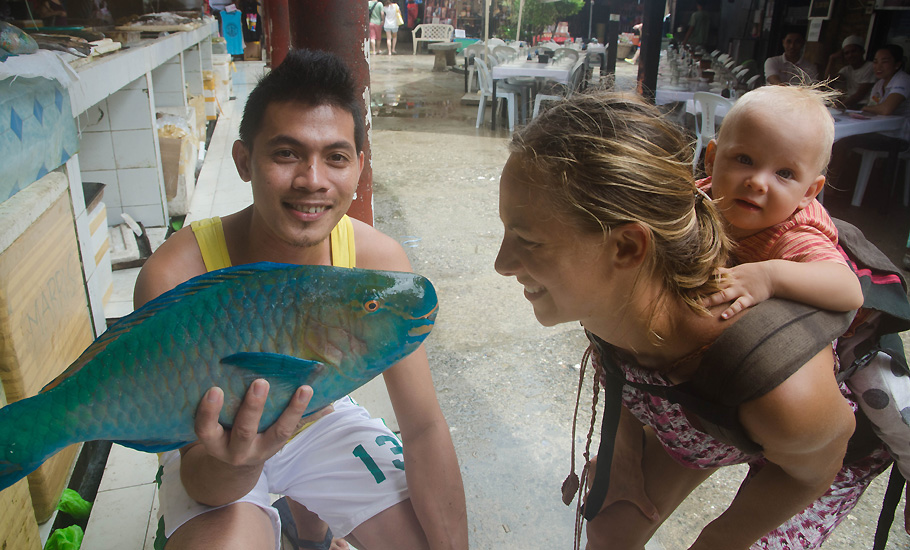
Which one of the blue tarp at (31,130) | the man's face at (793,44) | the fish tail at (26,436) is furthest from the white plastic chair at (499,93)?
the fish tail at (26,436)

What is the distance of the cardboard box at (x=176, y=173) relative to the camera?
17.5ft

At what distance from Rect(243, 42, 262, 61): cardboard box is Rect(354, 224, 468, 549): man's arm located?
17812 millimetres

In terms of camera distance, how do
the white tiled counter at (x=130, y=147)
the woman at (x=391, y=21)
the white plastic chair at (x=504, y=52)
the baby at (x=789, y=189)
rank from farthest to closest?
the woman at (x=391, y=21) → the white plastic chair at (x=504, y=52) → the white tiled counter at (x=130, y=147) → the baby at (x=789, y=189)

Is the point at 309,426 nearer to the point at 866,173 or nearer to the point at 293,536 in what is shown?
the point at 293,536

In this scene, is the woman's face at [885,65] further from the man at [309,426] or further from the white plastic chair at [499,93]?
the man at [309,426]

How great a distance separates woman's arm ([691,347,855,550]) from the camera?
1138 millimetres

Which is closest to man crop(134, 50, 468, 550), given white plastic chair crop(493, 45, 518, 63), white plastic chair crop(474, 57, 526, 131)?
white plastic chair crop(474, 57, 526, 131)

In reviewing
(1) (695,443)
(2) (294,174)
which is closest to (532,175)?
(2) (294,174)

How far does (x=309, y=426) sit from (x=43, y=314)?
114cm

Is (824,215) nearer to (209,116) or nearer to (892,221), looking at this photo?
(892,221)

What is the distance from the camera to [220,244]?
1.57 m

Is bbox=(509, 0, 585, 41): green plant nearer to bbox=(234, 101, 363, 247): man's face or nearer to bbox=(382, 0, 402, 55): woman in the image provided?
bbox=(382, 0, 402, 55): woman

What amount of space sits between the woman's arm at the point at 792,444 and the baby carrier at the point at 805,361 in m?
0.03

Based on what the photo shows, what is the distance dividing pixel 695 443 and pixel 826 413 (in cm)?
40
